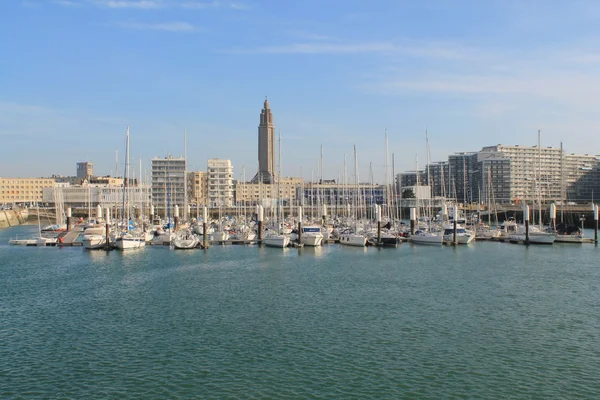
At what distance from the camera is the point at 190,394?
53.0ft

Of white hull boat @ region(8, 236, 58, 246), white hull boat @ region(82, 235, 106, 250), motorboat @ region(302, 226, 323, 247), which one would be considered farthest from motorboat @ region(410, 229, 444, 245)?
white hull boat @ region(8, 236, 58, 246)

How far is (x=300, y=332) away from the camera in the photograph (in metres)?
22.5

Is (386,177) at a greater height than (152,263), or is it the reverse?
(386,177)

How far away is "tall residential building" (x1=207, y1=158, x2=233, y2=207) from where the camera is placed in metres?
145

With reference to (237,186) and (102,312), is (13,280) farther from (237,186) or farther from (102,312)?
(237,186)

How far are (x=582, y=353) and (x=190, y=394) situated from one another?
43.6 feet

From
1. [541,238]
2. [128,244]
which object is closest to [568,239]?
[541,238]

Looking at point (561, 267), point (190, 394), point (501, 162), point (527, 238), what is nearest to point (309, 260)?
point (561, 267)

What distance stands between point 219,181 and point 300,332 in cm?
12663

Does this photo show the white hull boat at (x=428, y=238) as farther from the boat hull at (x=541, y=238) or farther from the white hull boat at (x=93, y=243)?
the white hull boat at (x=93, y=243)

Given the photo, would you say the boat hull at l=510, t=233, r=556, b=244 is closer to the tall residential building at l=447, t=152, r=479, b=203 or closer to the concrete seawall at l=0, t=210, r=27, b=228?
the concrete seawall at l=0, t=210, r=27, b=228

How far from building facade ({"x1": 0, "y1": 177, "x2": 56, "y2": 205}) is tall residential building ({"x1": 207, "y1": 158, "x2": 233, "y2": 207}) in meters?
61.1

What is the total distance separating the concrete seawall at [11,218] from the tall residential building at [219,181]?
4278 centimetres

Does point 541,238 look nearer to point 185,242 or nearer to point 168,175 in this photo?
point 185,242
